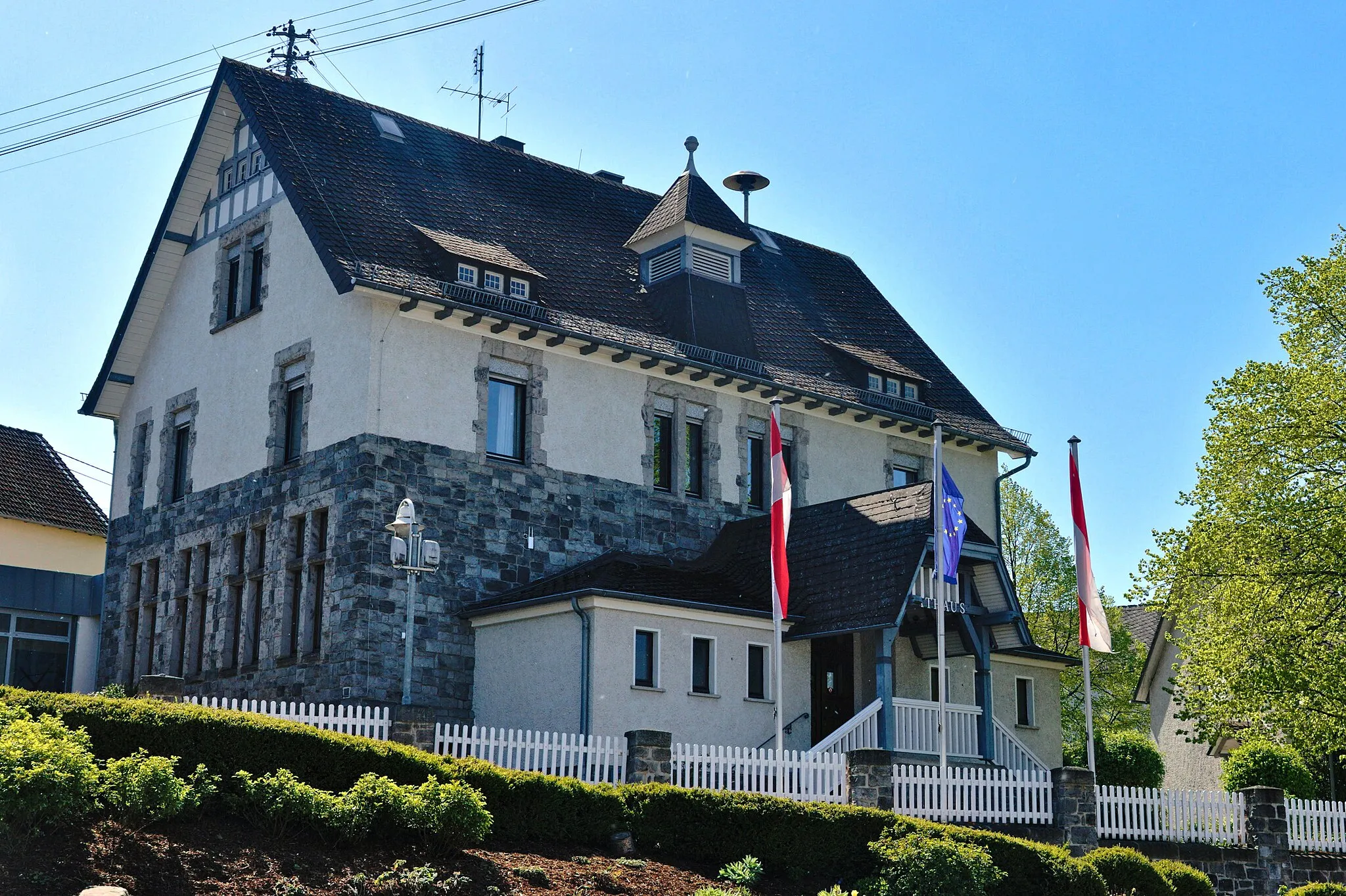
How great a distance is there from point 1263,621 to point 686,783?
559 inches

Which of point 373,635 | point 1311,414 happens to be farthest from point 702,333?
point 1311,414

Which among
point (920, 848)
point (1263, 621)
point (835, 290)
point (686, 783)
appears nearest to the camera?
point (920, 848)

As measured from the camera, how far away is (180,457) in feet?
107

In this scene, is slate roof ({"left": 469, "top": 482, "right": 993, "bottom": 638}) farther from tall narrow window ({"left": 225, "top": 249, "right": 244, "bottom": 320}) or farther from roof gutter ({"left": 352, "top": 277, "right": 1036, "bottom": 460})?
tall narrow window ({"left": 225, "top": 249, "right": 244, "bottom": 320})

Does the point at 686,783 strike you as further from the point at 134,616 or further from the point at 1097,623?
the point at 134,616

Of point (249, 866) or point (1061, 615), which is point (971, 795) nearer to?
point (249, 866)

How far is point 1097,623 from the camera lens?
24594 mm

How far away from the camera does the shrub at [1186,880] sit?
21.4 metres

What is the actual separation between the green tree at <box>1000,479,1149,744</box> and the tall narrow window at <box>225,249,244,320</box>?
26729mm

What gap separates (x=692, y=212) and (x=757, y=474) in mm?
5870

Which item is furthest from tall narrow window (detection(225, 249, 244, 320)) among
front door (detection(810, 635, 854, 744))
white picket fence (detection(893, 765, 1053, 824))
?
white picket fence (detection(893, 765, 1053, 824))

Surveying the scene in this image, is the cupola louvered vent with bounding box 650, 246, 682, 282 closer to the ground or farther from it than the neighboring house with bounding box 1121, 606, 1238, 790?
farther from it

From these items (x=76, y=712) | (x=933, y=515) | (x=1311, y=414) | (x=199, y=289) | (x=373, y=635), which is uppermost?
(x=199, y=289)

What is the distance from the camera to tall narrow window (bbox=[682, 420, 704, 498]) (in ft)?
103
